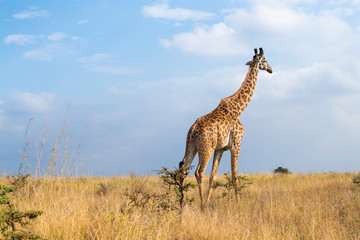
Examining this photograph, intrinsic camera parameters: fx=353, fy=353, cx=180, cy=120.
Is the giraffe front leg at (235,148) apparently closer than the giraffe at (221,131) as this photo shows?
No

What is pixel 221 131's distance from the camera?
8.27m

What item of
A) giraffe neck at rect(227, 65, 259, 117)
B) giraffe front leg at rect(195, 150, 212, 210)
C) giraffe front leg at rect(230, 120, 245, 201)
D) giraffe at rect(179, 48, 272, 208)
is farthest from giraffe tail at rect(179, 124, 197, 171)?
giraffe neck at rect(227, 65, 259, 117)

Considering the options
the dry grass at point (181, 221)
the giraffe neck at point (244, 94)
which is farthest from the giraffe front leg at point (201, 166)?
the giraffe neck at point (244, 94)

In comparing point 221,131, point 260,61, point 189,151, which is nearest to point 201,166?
point 189,151

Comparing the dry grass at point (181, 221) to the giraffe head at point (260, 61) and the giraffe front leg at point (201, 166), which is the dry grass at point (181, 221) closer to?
the giraffe front leg at point (201, 166)

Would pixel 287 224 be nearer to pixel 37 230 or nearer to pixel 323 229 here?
pixel 323 229

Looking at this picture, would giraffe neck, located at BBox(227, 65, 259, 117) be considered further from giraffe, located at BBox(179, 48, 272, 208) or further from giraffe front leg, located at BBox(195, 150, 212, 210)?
giraffe front leg, located at BBox(195, 150, 212, 210)

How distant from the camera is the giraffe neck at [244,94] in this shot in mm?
9480

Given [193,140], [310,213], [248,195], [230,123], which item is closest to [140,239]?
[193,140]

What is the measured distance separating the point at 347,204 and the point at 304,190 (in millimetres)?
3087

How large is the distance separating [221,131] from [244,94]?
2082 millimetres

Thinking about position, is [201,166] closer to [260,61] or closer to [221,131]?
[221,131]

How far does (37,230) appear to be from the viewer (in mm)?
4430

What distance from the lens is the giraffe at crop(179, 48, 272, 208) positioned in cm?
782
